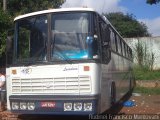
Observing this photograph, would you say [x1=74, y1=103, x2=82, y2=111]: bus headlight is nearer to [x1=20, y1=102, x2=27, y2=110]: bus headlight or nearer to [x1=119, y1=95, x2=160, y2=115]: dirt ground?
[x1=20, y1=102, x2=27, y2=110]: bus headlight

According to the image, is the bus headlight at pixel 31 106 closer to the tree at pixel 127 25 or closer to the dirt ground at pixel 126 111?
the dirt ground at pixel 126 111

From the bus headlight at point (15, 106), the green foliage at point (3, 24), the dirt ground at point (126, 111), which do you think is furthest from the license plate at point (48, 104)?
the green foliage at point (3, 24)

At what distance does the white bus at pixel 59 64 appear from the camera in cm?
962

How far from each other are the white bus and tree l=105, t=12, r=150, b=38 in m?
47.7

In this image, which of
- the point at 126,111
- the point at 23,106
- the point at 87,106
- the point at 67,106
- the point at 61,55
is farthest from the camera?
the point at 126,111

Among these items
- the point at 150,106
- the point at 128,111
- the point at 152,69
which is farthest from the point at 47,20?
the point at 152,69

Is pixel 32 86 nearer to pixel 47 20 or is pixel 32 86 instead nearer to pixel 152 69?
pixel 47 20

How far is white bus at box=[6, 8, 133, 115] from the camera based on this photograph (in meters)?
9.62

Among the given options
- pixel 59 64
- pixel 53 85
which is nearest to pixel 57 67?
pixel 59 64

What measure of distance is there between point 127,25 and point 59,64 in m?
49.6

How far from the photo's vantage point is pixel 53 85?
32.4 ft

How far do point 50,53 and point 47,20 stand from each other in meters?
→ 0.94

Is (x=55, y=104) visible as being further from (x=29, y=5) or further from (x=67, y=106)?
(x=29, y=5)

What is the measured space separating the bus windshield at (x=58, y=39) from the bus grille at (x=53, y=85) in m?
0.53
